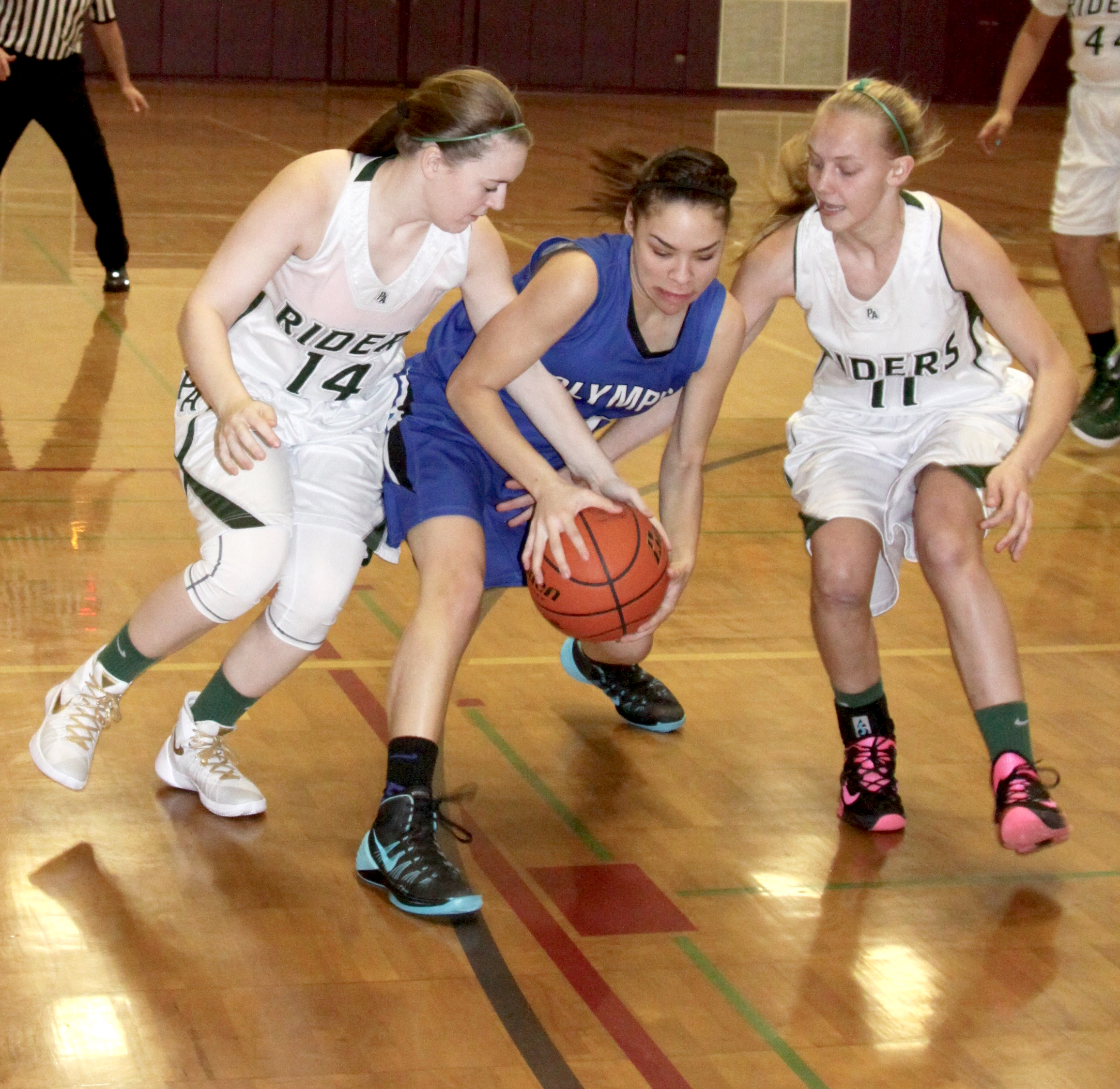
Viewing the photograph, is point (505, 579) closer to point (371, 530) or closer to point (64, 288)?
point (371, 530)

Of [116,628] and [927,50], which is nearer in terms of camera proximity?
A: [116,628]

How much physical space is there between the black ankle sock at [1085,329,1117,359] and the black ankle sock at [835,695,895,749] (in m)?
2.94

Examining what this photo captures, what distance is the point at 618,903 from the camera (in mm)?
2555

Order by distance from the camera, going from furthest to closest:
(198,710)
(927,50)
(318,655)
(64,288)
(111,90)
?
(927,50) < (111,90) < (64,288) < (318,655) < (198,710)

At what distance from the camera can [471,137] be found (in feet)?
8.59

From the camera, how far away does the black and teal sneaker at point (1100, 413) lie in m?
5.46

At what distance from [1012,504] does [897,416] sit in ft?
1.43

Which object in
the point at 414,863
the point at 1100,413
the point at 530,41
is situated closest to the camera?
the point at 414,863

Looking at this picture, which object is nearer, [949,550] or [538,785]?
[949,550]

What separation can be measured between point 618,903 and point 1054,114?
62.8 feet

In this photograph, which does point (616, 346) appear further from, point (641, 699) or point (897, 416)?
point (641, 699)

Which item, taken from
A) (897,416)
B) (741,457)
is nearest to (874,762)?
(897,416)

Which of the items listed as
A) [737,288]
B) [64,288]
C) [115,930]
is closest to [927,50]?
[64,288]

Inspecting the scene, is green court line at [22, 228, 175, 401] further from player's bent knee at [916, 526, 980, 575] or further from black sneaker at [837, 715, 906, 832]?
player's bent knee at [916, 526, 980, 575]
